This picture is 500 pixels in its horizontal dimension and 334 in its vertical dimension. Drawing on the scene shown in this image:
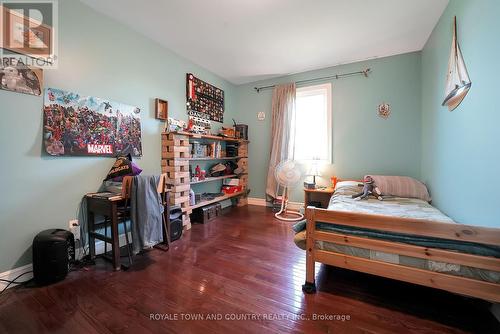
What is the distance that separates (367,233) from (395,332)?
56 centimetres

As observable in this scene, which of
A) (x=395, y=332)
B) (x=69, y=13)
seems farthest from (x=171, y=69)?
(x=395, y=332)

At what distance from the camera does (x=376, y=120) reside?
3.25 meters

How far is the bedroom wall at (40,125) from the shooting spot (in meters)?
1.61

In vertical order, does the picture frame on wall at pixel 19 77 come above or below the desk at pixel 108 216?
above

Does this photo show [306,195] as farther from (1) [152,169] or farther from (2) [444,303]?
(1) [152,169]

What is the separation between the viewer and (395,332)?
1.16 metres

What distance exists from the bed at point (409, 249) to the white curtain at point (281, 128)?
91.5 inches

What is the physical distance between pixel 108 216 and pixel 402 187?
350 cm

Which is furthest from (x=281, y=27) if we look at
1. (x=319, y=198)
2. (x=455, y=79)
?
(x=319, y=198)

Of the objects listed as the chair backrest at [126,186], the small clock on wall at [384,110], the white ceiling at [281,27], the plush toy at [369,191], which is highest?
the white ceiling at [281,27]

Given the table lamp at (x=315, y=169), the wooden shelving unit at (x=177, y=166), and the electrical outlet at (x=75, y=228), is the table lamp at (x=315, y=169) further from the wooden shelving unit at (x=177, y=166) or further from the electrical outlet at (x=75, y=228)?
the electrical outlet at (x=75, y=228)

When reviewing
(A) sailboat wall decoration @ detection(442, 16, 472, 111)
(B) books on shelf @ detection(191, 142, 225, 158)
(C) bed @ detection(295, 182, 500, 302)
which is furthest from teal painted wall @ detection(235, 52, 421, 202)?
(C) bed @ detection(295, 182, 500, 302)

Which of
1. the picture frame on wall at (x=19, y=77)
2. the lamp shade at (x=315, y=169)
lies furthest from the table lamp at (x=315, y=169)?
the picture frame on wall at (x=19, y=77)

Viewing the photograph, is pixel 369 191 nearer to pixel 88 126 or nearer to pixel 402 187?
pixel 402 187
